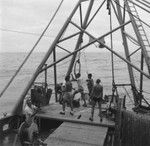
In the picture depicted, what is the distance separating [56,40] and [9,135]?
5077mm

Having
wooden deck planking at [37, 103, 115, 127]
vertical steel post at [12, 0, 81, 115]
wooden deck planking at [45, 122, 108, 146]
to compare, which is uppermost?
vertical steel post at [12, 0, 81, 115]

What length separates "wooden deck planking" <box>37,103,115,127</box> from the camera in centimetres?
1360

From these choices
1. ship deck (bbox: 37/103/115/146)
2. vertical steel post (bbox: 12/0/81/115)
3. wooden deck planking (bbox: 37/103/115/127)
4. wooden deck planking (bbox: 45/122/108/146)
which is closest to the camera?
wooden deck planking (bbox: 45/122/108/146)

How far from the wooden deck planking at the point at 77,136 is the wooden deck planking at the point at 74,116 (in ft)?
1.18

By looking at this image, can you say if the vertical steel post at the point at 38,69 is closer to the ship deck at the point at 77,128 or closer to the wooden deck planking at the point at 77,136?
the ship deck at the point at 77,128

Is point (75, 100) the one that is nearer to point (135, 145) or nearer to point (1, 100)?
point (135, 145)

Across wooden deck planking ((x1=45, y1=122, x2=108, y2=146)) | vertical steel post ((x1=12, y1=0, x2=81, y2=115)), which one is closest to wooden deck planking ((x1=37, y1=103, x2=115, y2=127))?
wooden deck planking ((x1=45, y1=122, x2=108, y2=146))

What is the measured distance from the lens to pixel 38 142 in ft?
34.2

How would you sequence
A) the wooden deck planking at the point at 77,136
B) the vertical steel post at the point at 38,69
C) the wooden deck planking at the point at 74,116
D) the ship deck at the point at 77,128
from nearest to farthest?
1. the wooden deck planking at the point at 77,136
2. the ship deck at the point at 77,128
3. the wooden deck planking at the point at 74,116
4. the vertical steel post at the point at 38,69

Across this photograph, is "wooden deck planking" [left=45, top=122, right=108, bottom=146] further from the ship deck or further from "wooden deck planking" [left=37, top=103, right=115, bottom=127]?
"wooden deck planking" [left=37, top=103, right=115, bottom=127]

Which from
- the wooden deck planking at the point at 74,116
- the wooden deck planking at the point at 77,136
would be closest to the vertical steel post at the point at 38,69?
the wooden deck planking at the point at 74,116

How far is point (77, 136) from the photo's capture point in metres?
11.8

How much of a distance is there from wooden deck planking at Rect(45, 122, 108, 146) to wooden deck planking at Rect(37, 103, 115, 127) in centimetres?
36

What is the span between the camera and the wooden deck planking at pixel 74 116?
1360cm
